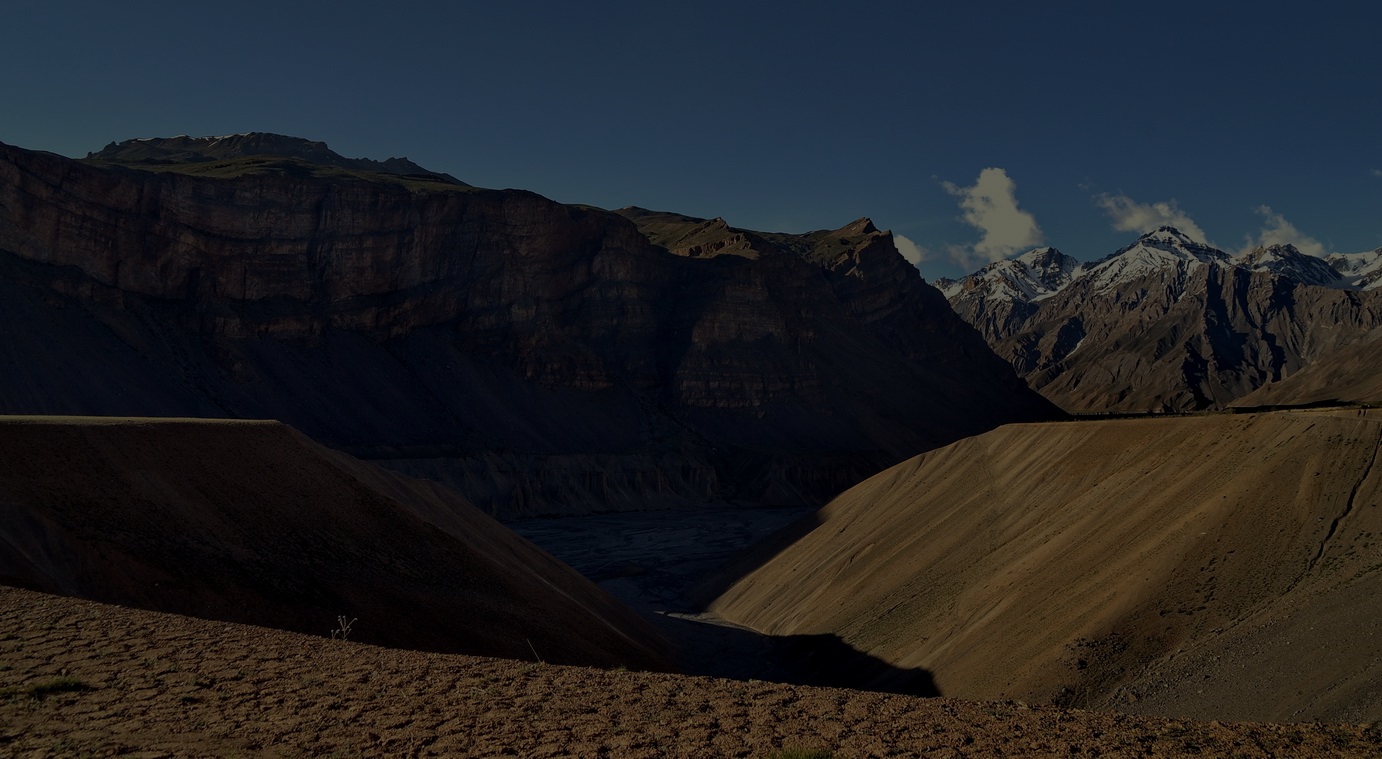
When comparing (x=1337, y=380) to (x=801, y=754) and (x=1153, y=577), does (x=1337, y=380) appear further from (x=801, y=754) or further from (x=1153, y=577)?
(x=801, y=754)

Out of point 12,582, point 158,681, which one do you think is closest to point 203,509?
point 12,582

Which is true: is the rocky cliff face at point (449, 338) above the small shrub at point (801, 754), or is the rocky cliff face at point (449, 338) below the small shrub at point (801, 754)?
above

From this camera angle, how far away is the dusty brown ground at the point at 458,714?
1137 centimetres

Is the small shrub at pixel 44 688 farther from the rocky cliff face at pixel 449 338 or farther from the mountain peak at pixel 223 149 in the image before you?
the mountain peak at pixel 223 149

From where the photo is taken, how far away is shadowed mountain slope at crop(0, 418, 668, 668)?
2134cm

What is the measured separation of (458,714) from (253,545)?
591 inches

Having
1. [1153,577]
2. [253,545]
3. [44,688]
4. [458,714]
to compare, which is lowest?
[1153,577]

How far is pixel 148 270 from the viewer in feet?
327

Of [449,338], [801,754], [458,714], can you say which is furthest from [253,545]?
[449,338]

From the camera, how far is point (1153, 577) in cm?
2523

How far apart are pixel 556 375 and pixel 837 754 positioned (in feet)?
364

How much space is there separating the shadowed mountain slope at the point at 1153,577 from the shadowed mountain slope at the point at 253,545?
1058 cm

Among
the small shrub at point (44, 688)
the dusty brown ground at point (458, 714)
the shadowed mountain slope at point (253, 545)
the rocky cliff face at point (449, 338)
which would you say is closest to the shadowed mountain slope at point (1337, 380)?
the rocky cliff face at point (449, 338)

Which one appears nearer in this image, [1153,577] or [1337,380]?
[1153,577]
